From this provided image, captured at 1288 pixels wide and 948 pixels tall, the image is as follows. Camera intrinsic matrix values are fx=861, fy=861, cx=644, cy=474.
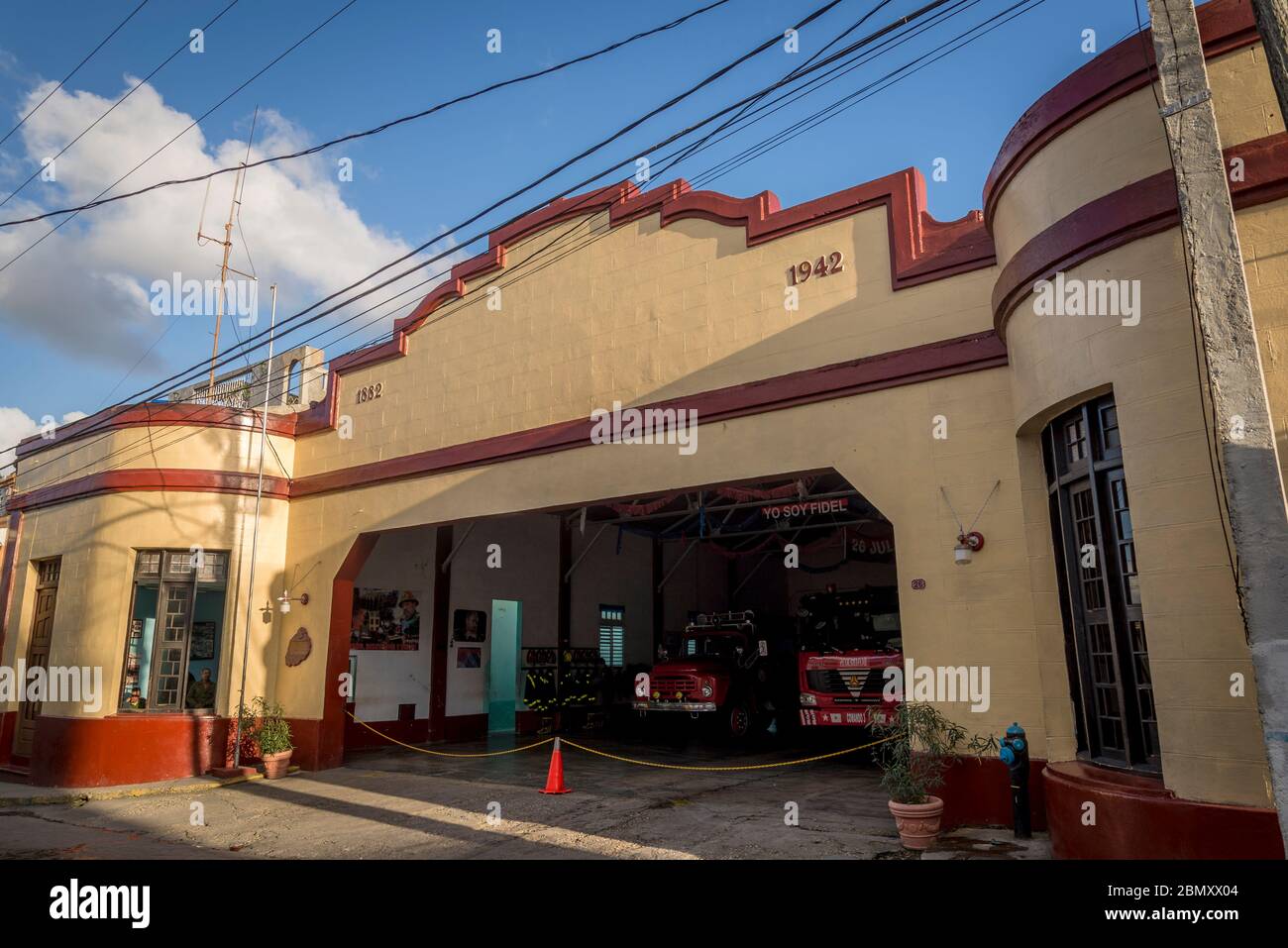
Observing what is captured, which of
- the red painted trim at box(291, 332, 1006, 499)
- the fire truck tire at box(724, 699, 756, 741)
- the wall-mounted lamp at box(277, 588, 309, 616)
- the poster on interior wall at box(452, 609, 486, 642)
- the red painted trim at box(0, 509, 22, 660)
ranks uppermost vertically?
the red painted trim at box(291, 332, 1006, 499)

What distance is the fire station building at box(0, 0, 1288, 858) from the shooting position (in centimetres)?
649

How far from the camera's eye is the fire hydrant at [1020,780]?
8.05 meters

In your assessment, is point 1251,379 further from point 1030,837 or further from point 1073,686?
point 1030,837

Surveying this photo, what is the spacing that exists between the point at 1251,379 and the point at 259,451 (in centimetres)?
1545

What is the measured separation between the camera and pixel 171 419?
51.3 feet

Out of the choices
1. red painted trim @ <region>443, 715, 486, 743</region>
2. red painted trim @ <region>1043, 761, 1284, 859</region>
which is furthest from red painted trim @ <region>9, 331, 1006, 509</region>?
red painted trim @ <region>443, 715, 486, 743</region>

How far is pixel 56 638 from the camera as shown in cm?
1550

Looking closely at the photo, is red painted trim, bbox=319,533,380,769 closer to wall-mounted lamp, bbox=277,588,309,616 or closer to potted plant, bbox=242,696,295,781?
potted plant, bbox=242,696,295,781

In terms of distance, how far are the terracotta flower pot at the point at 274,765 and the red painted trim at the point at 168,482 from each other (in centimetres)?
477

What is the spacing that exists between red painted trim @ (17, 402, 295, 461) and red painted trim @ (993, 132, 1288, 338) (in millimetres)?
13396

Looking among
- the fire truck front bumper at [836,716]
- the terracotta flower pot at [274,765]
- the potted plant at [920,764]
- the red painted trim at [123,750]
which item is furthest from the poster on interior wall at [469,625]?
the potted plant at [920,764]

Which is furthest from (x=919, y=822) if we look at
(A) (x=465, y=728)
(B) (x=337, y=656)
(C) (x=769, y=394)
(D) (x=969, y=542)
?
(A) (x=465, y=728)

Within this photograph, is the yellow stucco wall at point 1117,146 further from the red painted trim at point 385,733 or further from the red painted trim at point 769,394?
the red painted trim at point 385,733

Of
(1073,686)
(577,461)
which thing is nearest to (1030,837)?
(1073,686)
